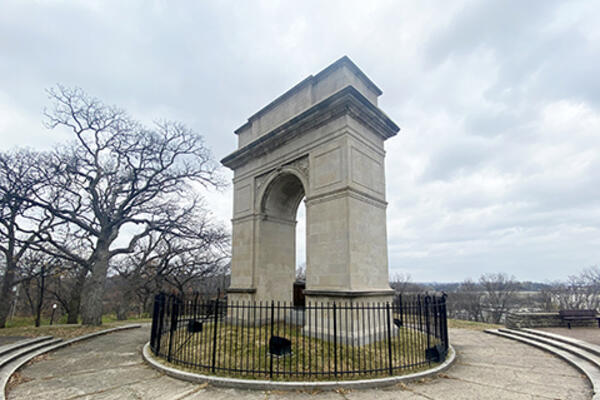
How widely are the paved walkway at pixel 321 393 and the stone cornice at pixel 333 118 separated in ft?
26.9

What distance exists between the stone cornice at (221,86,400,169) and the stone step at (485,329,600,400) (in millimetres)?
9001

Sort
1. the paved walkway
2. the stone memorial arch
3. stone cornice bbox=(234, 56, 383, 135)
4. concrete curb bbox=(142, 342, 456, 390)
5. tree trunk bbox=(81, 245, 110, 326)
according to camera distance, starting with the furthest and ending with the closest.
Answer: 1. tree trunk bbox=(81, 245, 110, 326)
2. stone cornice bbox=(234, 56, 383, 135)
3. the stone memorial arch
4. concrete curb bbox=(142, 342, 456, 390)
5. the paved walkway

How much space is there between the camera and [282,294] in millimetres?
13828

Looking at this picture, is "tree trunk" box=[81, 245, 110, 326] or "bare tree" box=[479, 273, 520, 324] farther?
"bare tree" box=[479, 273, 520, 324]

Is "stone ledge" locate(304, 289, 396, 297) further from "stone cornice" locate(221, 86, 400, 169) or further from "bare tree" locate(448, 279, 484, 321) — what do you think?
"bare tree" locate(448, 279, 484, 321)

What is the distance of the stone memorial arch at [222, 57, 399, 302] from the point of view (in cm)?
1026

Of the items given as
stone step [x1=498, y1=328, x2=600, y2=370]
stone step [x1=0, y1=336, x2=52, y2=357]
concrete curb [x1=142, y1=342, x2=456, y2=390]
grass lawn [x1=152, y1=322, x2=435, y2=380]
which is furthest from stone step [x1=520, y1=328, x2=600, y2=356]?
stone step [x1=0, y1=336, x2=52, y2=357]

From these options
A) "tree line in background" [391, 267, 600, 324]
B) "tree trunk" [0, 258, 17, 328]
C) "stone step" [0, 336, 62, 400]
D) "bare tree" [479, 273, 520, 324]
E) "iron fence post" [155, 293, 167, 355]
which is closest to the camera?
"stone step" [0, 336, 62, 400]

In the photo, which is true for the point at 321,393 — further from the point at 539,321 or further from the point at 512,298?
the point at 512,298

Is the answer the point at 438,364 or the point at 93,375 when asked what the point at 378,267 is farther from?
the point at 93,375

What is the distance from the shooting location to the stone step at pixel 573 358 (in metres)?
6.78

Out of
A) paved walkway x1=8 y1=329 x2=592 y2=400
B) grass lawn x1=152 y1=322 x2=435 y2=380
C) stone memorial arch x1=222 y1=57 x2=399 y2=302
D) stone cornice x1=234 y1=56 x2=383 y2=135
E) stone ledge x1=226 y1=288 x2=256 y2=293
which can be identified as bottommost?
paved walkway x1=8 y1=329 x2=592 y2=400

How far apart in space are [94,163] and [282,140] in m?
10.7

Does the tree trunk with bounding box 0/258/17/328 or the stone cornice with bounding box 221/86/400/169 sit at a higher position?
the stone cornice with bounding box 221/86/400/169
